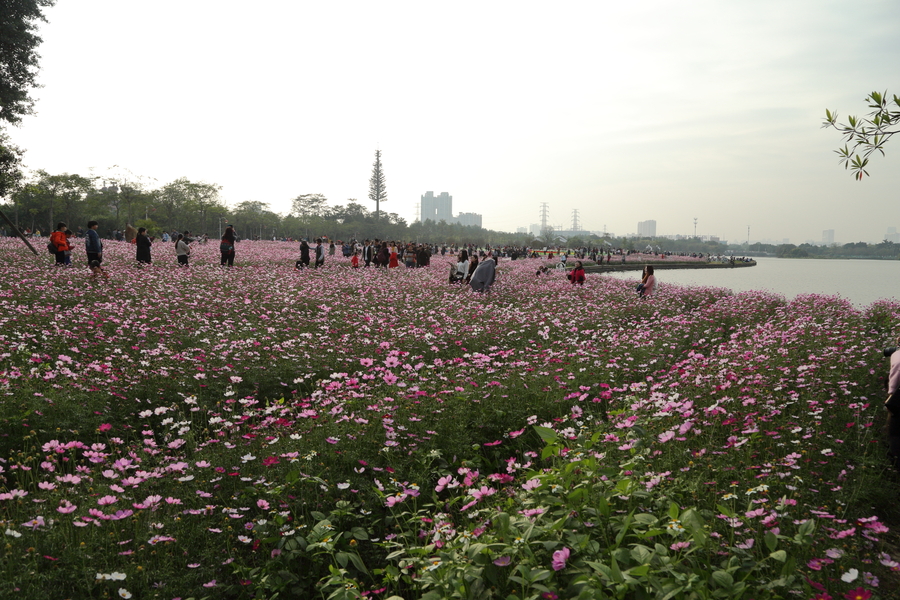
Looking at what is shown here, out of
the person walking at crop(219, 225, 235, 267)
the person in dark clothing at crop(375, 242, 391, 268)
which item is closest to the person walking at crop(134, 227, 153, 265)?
the person walking at crop(219, 225, 235, 267)

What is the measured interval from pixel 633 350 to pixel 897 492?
15.1 feet

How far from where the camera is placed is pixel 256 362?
24.4 feet

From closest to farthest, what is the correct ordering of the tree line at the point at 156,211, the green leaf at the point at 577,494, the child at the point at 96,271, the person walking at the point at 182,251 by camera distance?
the green leaf at the point at 577,494, the child at the point at 96,271, the person walking at the point at 182,251, the tree line at the point at 156,211

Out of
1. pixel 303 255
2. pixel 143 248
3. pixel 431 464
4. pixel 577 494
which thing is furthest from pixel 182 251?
pixel 577 494

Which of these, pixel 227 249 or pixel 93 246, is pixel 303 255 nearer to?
pixel 227 249

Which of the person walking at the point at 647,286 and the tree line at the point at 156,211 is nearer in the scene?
the person walking at the point at 647,286

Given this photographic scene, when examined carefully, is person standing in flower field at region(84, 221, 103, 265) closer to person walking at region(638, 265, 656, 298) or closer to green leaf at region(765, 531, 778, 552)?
person walking at region(638, 265, 656, 298)

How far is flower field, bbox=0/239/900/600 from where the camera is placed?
2777 mm

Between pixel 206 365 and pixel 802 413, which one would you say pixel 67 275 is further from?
pixel 802 413

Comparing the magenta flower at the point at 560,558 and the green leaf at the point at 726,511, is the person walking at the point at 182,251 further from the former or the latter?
the green leaf at the point at 726,511

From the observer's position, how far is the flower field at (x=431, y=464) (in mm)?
2777

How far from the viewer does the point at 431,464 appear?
437 centimetres

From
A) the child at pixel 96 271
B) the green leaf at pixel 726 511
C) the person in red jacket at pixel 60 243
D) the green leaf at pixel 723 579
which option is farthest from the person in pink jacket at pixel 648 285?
the person in red jacket at pixel 60 243

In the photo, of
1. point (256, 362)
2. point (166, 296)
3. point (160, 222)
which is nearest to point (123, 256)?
point (166, 296)
